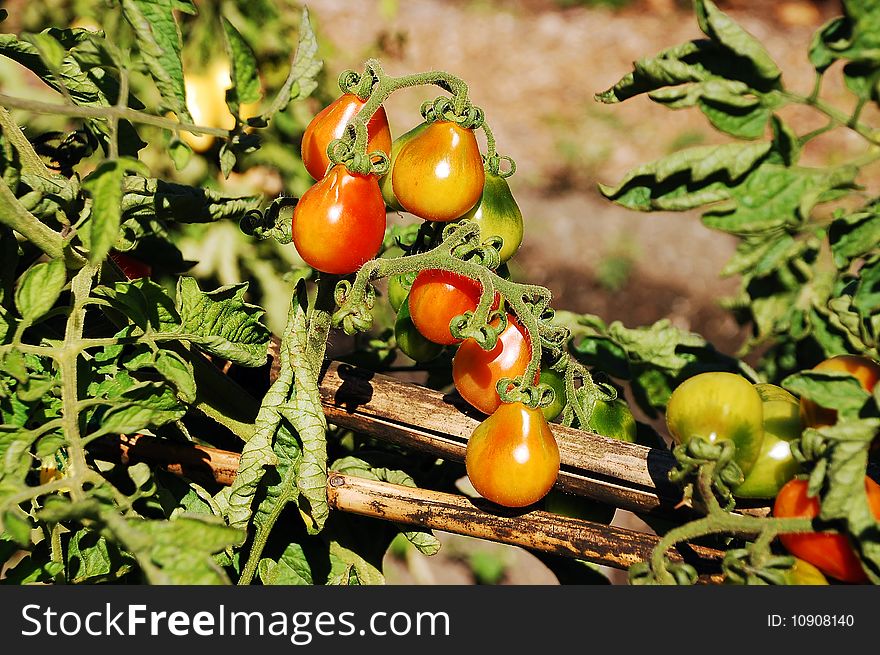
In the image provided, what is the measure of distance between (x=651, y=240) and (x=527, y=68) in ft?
5.93

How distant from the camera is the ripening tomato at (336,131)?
873 millimetres

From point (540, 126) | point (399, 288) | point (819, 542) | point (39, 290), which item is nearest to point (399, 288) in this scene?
point (399, 288)

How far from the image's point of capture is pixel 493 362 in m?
0.85

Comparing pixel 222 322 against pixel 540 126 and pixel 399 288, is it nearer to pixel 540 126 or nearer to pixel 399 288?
pixel 399 288

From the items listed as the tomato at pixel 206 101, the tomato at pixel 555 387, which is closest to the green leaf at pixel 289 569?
the tomato at pixel 555 387

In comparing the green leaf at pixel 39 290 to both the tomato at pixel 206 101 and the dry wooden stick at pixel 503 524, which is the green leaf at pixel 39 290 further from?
the tomato at pixel 206 101

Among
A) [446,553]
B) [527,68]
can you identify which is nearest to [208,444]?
[446,553]

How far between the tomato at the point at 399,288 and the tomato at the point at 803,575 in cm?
51

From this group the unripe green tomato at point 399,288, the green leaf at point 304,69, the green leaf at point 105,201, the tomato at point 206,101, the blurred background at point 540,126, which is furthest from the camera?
the blurred background at point 540,126

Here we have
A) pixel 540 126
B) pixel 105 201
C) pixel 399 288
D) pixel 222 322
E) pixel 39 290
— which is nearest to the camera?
pixel 105 201

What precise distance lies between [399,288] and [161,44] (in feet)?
1.24

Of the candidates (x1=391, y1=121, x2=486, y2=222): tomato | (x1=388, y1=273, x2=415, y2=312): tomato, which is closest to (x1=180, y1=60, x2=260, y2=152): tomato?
(x1=388, y1=273, x2=415, y2=312): tomato

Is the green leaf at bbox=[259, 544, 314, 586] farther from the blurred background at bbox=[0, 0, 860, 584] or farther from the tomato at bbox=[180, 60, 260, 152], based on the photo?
the tomato at bbox=[180, 60, 260, 152]

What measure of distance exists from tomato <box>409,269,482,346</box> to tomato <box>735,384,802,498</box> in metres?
0.33
